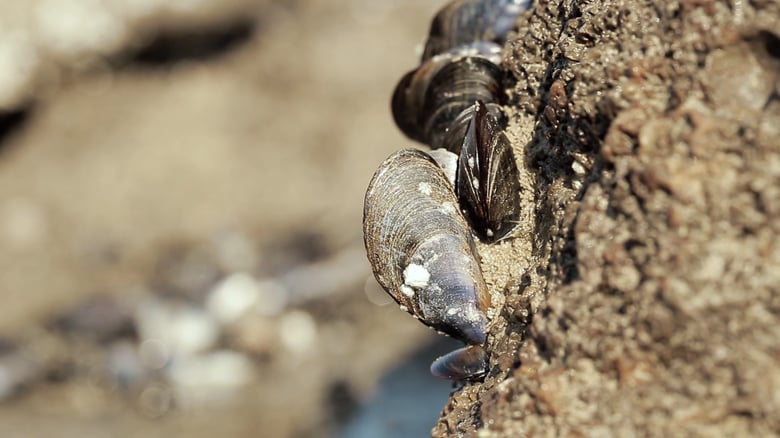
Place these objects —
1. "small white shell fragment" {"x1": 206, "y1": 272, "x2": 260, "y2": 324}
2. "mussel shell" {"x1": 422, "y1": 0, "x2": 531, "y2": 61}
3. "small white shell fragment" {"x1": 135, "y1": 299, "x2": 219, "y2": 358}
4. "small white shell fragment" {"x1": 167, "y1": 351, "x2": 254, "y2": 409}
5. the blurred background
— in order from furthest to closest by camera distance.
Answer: "small white shell fragment" {"x1": 206, "y1": 272, "x2": 260, "y2": 324} < "small white shell fragment" {"x1": 135, "y1": 299, "x2": 219, "y2": 358} < the blurred background < "small white shell fragment" {"x1": 167, "y1": 351, "x2": 254, "y2": 409} < "mussel shell" {"x1": 422, "y1": 0, "x2": 531, "y2": 61}

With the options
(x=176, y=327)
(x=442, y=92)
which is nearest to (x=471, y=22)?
(x=442, y=92)

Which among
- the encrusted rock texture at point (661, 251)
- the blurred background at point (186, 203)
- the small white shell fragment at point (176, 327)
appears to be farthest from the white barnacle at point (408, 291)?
the small white shell fragment at point (176, 327)

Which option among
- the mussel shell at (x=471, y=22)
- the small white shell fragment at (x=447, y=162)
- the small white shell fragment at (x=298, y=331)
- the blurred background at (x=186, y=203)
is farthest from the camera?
the small white shell fragment at (x=298, y=331)

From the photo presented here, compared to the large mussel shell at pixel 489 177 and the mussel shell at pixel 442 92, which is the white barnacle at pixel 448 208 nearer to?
the large mussel shell at pixel 489 177

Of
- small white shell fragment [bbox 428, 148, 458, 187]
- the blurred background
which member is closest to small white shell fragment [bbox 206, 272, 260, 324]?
the blurred background

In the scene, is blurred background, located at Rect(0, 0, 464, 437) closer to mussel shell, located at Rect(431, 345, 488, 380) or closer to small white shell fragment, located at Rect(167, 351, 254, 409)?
small white shell fragment, located at Rect(167, 351, 254, 409)

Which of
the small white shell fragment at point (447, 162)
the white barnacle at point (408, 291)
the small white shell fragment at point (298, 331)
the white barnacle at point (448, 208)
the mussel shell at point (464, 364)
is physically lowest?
the small white shell fragment at point (298, 331)
